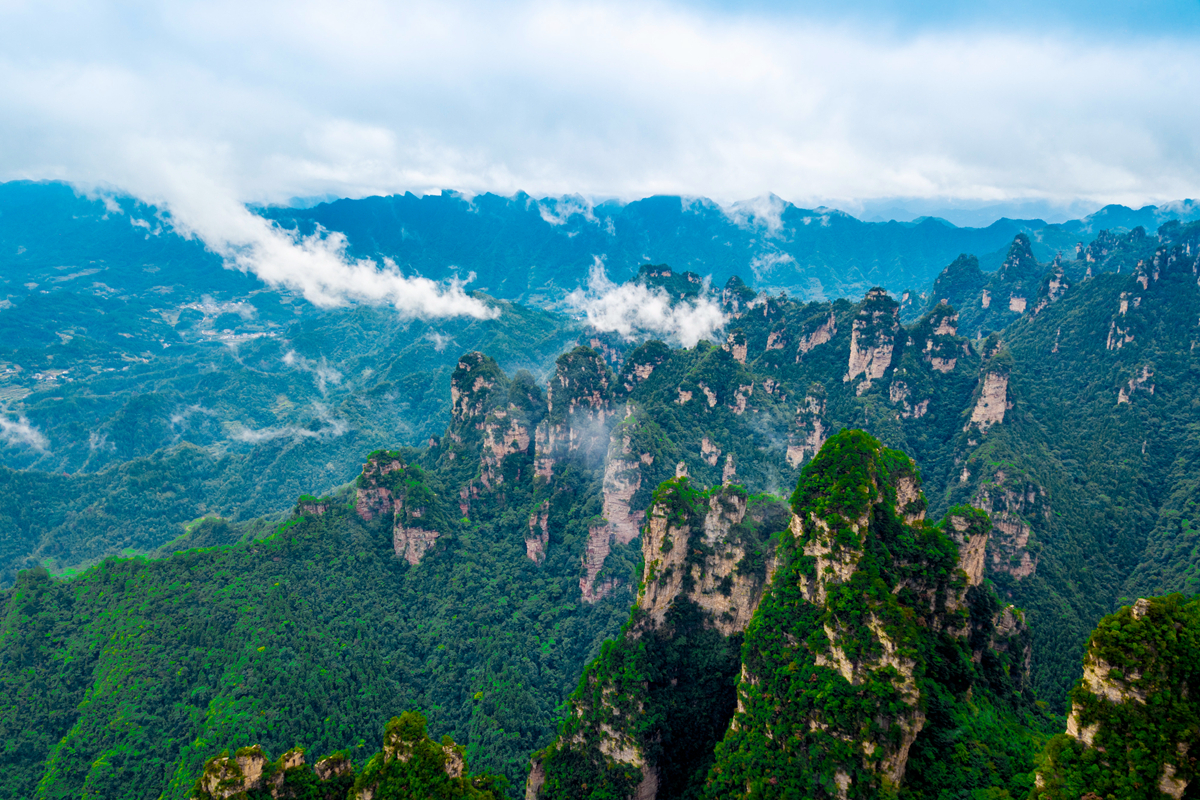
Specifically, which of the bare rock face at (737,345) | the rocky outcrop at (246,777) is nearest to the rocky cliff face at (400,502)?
the rocky outcrop at (246,777)

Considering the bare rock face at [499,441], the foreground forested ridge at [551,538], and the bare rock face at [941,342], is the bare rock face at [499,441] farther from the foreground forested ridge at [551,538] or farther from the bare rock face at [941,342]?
the bare rock face at [941,342]

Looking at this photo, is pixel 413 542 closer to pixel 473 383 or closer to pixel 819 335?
pixel 473 383

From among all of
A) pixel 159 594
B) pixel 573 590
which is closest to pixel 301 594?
pixel 159 594

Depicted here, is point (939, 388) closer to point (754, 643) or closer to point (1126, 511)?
point (1126, 511)

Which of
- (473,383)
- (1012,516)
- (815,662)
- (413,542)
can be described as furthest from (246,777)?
(1012,516)

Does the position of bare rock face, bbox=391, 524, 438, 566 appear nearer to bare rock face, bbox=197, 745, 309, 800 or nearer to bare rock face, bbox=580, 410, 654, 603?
bare rock face, bbox=580, 410, 654, 603

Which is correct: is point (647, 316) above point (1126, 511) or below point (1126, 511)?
above

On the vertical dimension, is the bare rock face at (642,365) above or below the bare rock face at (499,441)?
above
